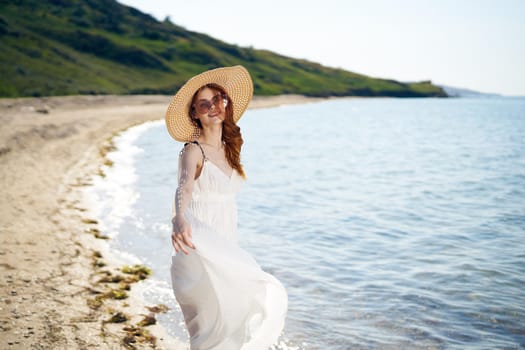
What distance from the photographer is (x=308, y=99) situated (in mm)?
95688

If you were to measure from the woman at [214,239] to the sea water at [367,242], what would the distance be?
6.06 ft

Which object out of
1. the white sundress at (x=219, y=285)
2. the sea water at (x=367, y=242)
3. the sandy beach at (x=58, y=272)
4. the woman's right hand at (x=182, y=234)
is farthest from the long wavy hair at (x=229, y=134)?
the sea water at (x=367, y=242)

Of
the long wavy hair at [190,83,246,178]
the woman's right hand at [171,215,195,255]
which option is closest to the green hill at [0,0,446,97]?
the long wavy hair at [190,83,246,178]

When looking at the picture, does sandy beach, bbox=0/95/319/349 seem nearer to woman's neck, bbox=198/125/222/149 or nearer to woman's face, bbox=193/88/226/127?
woman's neck, bbox=198/125/222/149

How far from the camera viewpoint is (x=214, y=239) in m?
3.37

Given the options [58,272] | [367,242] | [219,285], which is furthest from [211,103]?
[367,242]

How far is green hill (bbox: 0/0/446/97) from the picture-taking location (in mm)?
42344

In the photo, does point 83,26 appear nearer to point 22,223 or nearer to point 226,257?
point 22,223

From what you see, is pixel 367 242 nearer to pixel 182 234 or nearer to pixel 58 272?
pixel 58 272

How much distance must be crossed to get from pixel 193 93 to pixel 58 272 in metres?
3.86

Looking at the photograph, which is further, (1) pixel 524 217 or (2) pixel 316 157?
(2) pixel 316 157

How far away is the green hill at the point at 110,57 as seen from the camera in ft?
139

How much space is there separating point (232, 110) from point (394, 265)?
5835 millimetres

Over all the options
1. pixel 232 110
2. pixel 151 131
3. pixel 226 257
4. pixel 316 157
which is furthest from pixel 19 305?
pixel 151 131
